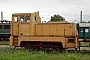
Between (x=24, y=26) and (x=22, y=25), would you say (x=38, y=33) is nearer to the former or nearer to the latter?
(x=24, y=26)

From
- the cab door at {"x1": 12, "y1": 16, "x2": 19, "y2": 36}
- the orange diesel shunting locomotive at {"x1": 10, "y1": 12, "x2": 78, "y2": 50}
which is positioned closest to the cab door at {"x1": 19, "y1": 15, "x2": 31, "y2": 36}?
the orange diesel shunting locomotive at {"x1": 10, "y1": 12, "x2": 78, "y2": 50}

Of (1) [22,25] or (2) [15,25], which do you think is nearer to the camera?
(1) [22,25]

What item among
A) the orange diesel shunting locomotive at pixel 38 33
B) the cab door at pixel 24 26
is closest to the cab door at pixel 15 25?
the orange diesel shunting locomotive at pixel 38 33

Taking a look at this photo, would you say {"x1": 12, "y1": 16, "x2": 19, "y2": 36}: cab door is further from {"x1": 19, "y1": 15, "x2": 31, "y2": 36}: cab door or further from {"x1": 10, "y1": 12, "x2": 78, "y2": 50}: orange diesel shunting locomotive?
{"x1": 19, "y1": 15, "x2": 31, "y2": 36}: cab door

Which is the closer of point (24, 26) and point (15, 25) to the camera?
point (24, 26)

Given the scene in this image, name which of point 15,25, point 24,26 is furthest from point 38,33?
point 15,25

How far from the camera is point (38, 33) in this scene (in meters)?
16.7

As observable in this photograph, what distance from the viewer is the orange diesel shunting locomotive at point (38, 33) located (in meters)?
15.9

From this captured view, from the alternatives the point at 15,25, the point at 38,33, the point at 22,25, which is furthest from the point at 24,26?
the point at 38,33

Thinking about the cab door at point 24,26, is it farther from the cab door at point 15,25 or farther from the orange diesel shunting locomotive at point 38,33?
the cab door at point 15,25

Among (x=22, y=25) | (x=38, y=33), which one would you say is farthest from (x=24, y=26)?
(x=38, y=33)

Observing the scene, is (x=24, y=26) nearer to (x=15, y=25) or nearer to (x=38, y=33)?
(x=15, y=25)

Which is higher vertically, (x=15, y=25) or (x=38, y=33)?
(x=15, y=25)

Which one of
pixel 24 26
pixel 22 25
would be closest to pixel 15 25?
pixel 22 25
